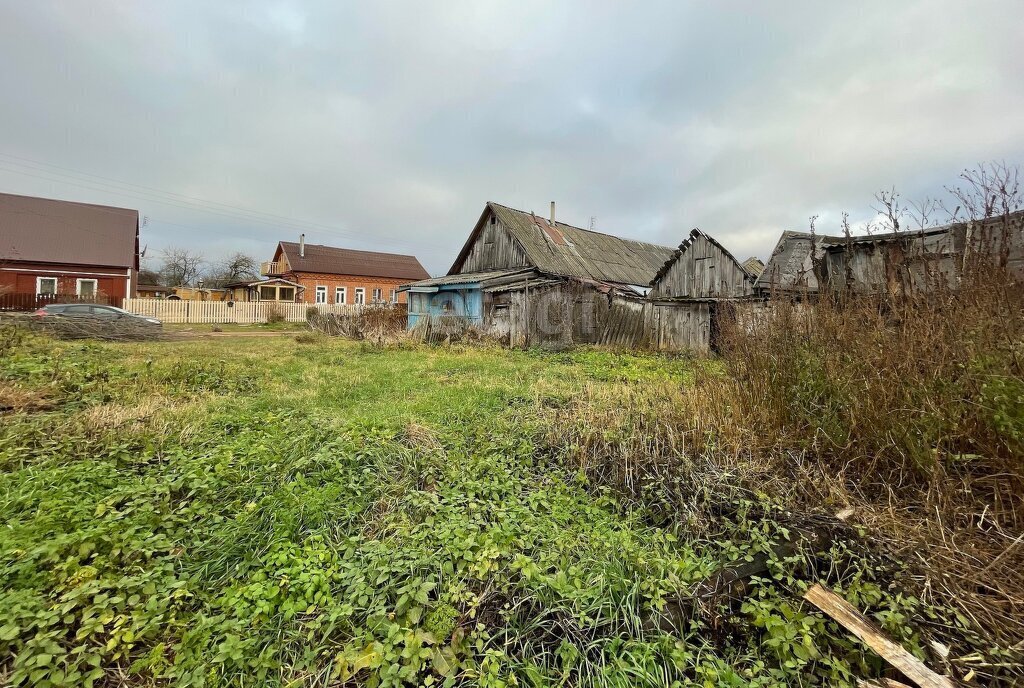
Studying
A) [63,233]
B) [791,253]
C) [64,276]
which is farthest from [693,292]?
[63,233]

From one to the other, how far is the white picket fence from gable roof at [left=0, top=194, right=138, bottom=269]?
3272 millimetres

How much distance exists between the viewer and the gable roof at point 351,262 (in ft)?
127

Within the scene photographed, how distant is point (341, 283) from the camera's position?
39500 mm

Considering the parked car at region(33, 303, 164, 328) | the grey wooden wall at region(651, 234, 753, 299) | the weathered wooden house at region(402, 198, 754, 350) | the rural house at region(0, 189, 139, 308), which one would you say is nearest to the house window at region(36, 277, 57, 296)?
the rural house at region(0, 189, 139, 308)

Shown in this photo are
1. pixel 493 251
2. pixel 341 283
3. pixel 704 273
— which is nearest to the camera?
pixel 704 273

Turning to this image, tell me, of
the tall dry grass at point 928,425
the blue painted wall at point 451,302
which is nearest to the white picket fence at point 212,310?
the blue painted wall at point 451,302

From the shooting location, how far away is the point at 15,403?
16.1ft

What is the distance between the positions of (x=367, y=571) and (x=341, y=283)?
1590 inches

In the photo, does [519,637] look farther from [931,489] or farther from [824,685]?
[931,489]

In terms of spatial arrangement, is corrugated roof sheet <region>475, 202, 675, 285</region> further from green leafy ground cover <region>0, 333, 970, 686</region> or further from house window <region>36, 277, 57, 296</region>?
house window <region>36, 277, 57, 296</region>

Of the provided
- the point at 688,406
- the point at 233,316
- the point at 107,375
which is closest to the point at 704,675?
the point at 688,406

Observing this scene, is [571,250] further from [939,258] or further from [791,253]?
[939,258]

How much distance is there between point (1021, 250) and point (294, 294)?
128ft

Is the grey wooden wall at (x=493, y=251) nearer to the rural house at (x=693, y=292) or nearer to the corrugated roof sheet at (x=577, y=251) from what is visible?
the corrugated roof sheet at (x=577, y=251)
